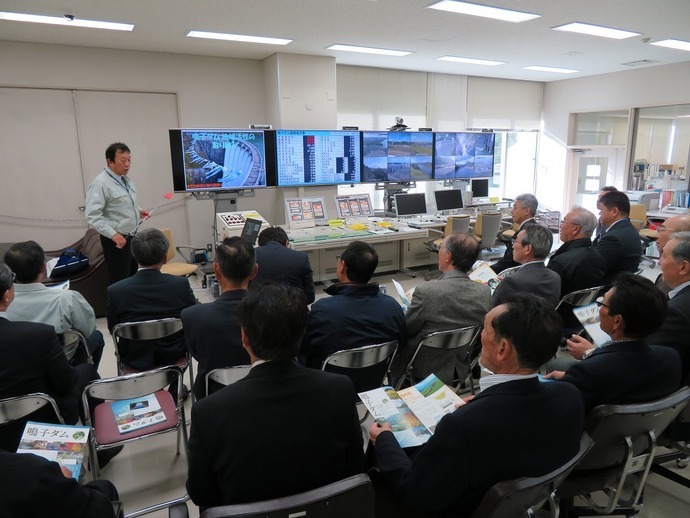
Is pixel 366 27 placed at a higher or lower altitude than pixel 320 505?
higher

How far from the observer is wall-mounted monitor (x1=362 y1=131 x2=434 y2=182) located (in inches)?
248

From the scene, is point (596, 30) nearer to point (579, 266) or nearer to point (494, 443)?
point (579, 266)

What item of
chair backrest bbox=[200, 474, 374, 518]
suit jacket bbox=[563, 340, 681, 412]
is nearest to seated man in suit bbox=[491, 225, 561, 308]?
suit jacket bbox=[563, 340, 681, 412]

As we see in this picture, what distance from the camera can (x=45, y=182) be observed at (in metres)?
A: 5.66

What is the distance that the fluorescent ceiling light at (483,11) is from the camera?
14.0 ft

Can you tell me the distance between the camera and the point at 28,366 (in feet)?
5.87

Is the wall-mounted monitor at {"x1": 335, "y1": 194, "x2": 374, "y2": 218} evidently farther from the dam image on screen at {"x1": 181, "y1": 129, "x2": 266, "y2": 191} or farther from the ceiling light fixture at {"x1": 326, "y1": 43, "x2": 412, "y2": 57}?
the ceiling light fixture at {"x1": 326, "y1": 43, "x2": 412, "y2": 57}

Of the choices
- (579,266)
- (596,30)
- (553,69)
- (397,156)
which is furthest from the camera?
(553,69)

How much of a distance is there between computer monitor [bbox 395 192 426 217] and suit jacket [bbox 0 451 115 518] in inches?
220

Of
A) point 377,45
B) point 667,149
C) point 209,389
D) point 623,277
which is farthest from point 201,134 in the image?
point 667,149

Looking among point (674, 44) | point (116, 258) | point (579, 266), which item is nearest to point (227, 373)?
point (579, 266)

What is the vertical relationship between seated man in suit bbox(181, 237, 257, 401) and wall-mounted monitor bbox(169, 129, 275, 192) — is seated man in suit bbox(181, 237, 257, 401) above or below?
below

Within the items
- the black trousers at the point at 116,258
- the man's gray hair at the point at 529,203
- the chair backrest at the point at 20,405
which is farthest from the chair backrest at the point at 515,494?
the black trousers at the point at 116,258

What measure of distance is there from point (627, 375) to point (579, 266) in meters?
1.73
